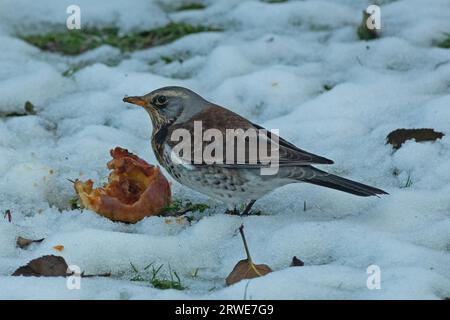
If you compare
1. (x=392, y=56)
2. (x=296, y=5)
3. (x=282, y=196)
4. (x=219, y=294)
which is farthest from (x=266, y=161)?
(x=296, y=5)

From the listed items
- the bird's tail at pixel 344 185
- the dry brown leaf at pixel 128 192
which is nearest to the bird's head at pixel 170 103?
the dry brown leaf at pixel 128 192

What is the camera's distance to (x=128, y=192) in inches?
213

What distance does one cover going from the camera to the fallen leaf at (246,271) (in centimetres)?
438

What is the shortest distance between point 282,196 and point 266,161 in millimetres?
570

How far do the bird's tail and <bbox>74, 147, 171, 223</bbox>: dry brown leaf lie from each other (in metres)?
0.94

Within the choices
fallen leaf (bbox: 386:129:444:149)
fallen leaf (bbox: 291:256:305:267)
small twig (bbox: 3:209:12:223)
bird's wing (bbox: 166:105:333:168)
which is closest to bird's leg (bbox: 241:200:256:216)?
bird's wing (bbox: 166:105:333:168)

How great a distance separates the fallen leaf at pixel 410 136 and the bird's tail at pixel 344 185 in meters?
0.98

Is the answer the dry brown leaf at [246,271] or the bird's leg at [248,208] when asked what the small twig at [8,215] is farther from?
the dry brown leaf at [246,271]

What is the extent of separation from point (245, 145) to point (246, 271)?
3.60 ft

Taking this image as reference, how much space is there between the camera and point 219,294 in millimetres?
4094

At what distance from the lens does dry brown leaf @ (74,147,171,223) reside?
5.20 m

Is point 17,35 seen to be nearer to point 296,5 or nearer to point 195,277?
point 296,5

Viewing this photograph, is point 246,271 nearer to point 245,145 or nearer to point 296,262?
point 296,262
